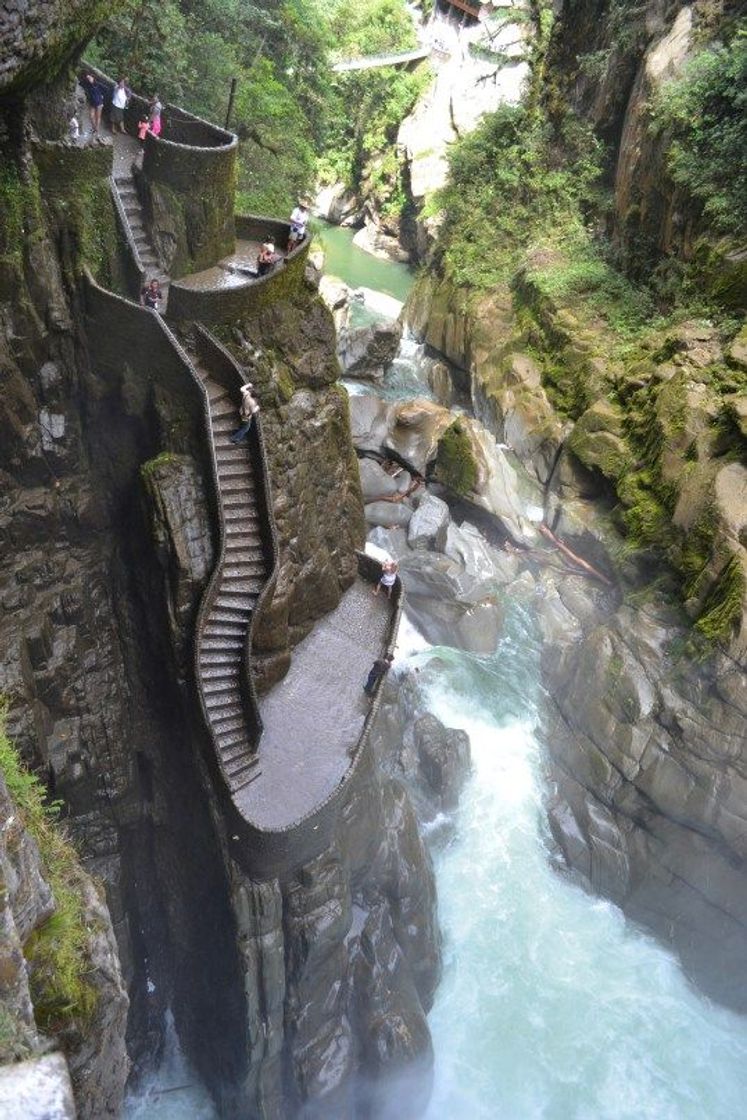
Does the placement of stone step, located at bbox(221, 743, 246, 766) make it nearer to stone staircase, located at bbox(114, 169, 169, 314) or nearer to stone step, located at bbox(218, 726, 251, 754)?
stone step, located at bbox(218, 726, 251, 754)

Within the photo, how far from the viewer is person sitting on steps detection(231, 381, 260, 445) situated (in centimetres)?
1370

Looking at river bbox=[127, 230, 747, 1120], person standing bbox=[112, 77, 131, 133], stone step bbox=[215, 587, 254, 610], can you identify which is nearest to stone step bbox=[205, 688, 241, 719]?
stone step bbox=[215, 587, 254, 610]

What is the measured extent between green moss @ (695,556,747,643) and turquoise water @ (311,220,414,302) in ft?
92.1

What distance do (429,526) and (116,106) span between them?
1345 cm

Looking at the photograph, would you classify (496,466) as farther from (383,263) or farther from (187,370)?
(383,263)

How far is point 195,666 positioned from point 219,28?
2469cm

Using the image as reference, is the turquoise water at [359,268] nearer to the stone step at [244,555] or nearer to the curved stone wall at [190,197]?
the curved stone wall at [190,197]

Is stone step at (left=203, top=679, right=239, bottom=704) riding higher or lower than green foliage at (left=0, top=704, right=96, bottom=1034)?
lower

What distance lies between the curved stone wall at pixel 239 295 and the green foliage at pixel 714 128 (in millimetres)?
13561

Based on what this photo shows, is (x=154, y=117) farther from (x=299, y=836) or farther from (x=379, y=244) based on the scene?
(x=379, y=244)

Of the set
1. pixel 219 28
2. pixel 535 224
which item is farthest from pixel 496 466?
pixel 219 28

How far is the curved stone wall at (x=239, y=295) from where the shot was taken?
1371cm

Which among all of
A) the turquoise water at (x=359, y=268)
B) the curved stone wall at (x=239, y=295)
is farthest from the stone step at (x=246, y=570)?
the turquoise water at (x=359, y=268)

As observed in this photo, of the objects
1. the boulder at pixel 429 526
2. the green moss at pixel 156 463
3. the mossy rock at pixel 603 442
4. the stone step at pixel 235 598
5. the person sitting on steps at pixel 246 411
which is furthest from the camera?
the boulder at pixel 429 526
